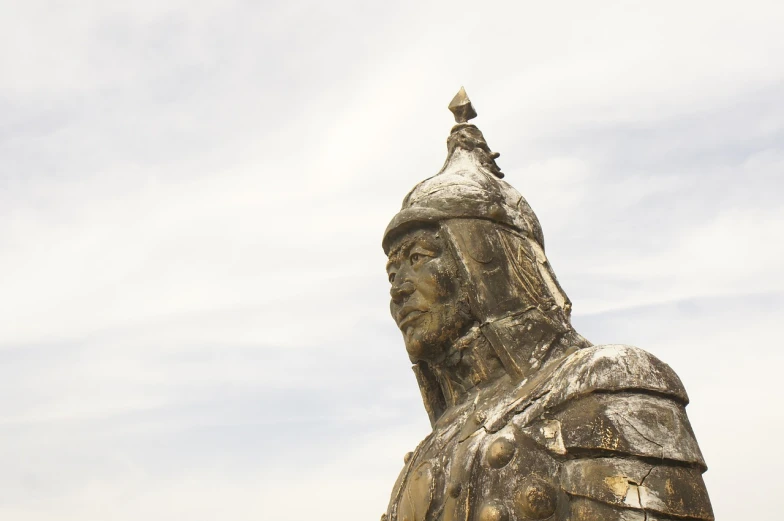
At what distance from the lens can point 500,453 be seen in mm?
7242

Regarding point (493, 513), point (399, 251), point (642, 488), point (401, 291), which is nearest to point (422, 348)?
point (401, 291)

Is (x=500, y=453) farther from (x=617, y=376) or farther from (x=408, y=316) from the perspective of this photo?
(x=408, y=316)

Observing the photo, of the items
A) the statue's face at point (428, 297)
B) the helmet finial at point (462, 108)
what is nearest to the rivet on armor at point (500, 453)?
the statue's face at point (428, 297)

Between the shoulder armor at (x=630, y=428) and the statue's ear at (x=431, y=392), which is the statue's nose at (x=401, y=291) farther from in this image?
the shoulder armor at (x=630, y=428)

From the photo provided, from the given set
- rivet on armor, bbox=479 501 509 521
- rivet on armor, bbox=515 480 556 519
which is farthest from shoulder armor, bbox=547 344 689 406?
rivet on armor, bbox=479 501 509 521

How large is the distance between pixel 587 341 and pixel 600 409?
1251mm

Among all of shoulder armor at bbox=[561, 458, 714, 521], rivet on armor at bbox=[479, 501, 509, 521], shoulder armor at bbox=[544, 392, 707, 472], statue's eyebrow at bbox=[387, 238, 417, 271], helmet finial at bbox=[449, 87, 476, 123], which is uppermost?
helmet finial at bbox=[449, 87, 476, 123]

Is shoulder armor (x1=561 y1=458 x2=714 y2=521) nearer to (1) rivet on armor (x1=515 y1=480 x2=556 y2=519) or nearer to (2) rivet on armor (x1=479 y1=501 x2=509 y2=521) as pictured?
(1) rivet on armor (x1=515 y1=480 x2=556 y2=519)

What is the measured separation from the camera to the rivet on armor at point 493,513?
695cm

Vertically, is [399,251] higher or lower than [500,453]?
higher

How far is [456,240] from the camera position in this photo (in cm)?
835

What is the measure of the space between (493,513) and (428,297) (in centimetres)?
208

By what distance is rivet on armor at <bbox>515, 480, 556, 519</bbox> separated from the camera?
684cm

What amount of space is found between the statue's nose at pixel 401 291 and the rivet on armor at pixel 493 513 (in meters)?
2.14
